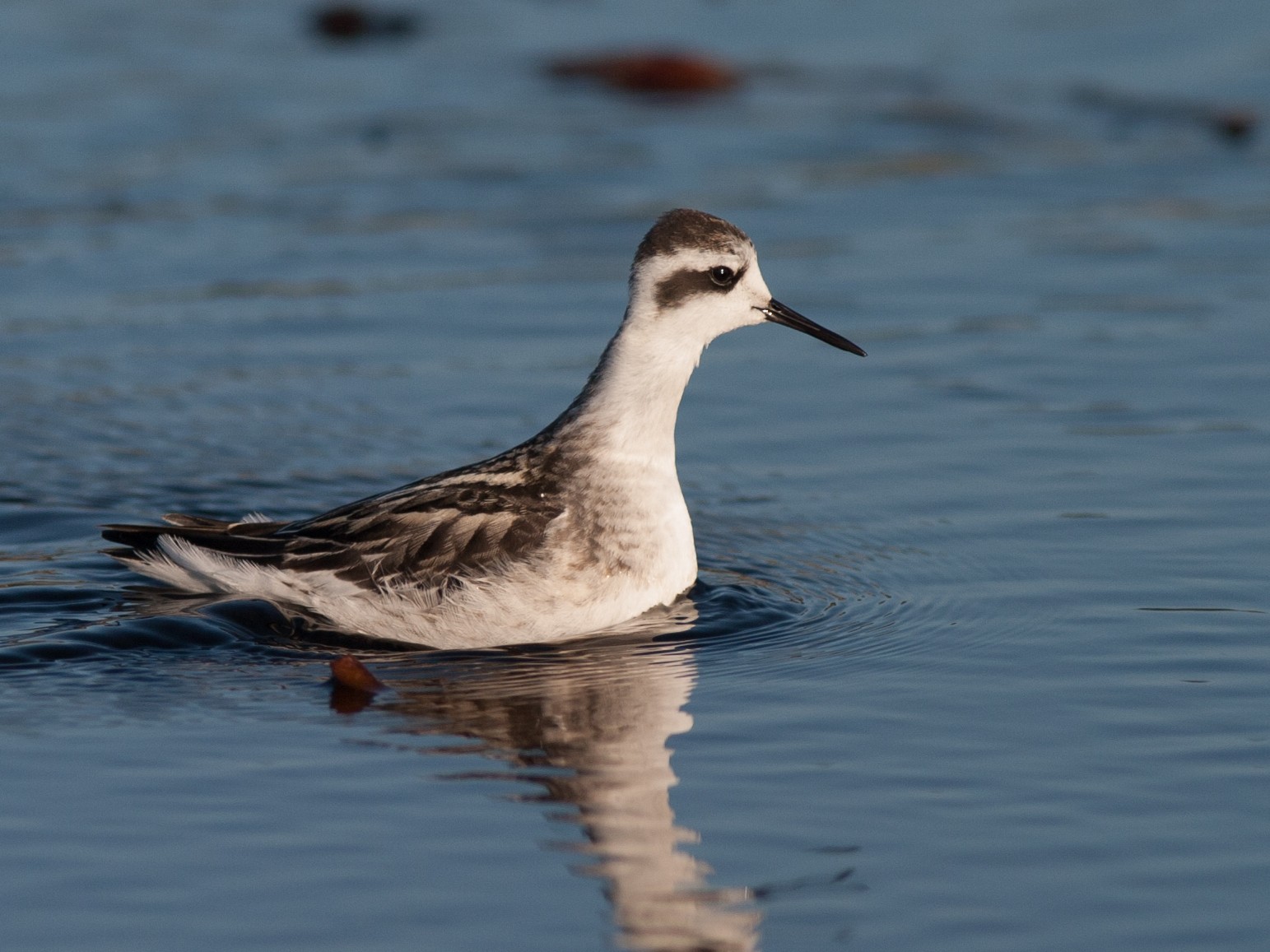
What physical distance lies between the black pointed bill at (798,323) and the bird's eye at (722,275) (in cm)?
24

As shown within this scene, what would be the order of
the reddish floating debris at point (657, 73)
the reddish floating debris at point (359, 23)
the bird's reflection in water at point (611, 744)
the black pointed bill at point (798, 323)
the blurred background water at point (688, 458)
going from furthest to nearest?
the reddish floating debris at point (359, 23), the reddish floating debris at point (657, 73), the black pointed bill at point (798, 323), the blurred background water at point (688, 458), the bird's reflection in water at point (611, 744)

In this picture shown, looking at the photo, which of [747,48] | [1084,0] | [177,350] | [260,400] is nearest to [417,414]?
[260,400]

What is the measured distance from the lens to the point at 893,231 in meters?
16.7

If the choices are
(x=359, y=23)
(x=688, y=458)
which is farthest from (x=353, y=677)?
(x=359, y=23)

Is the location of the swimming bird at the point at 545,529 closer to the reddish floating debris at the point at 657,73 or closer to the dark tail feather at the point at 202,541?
the dark tail feather at the point at 202,541

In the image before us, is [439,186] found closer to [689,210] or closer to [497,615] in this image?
[689,210]

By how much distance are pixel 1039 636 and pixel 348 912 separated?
4.02 meters

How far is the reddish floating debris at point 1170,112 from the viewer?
61.1 feet

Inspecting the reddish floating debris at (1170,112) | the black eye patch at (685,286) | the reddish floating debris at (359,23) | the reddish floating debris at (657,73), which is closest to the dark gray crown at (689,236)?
the black eye patch at (685,286)

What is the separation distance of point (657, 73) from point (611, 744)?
13683 millimetres

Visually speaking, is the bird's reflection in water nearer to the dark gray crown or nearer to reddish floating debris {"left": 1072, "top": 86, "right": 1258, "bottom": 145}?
the dark gray crown

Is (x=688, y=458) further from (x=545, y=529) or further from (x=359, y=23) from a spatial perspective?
(x=359, y=23)

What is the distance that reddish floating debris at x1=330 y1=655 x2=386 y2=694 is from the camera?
8766mm

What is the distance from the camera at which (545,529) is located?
966cm
